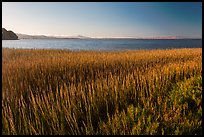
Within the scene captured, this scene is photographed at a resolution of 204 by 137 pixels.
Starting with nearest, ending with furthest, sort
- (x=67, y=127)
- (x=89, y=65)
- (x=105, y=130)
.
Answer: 1. (x=105, y=130)
2. (x=67, y=127)
3. (x=89, y=65)

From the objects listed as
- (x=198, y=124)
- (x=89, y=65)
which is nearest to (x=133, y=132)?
(x=198, y=124)

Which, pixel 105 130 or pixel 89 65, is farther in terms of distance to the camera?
pixel 89 65

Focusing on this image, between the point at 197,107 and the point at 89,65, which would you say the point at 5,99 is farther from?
the point at 89,65

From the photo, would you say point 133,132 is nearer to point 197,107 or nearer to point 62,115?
point 62,115

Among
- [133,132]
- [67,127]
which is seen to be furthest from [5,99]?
[133,132]

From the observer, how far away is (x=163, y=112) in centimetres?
409

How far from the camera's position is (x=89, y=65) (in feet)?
30.2

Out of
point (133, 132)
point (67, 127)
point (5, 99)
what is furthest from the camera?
point (5, 99)

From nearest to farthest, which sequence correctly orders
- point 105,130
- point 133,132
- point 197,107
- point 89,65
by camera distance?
point 133,132
point 105,130
point 197,107
point 89,65

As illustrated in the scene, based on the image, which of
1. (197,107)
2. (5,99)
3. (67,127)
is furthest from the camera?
(5,99)

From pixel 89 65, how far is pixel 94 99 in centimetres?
459

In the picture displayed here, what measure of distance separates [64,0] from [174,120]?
2742 millimetres

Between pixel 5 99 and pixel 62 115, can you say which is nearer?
pixel 62 115

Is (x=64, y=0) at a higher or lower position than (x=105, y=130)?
higher
